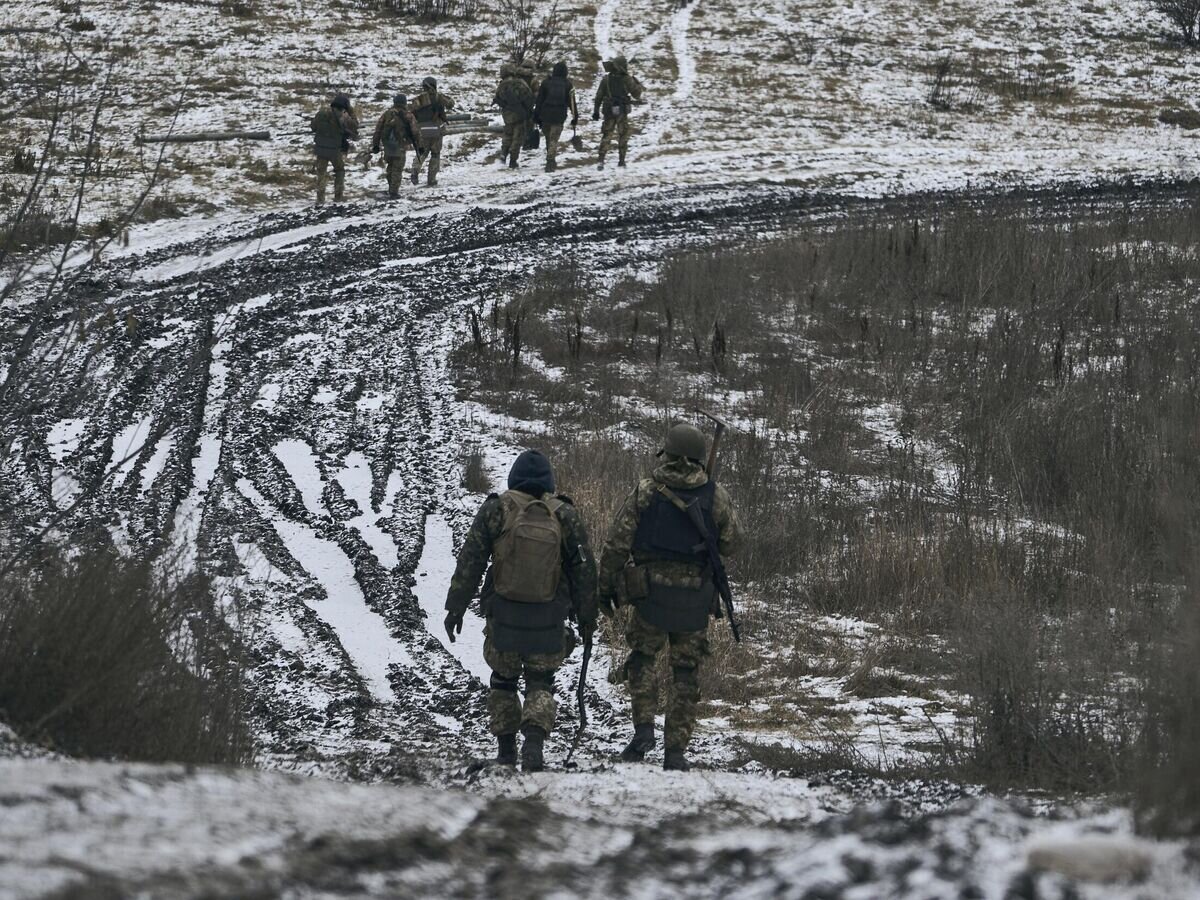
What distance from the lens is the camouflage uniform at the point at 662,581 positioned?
22.0ft

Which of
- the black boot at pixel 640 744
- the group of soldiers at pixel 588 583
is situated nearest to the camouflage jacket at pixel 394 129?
the group of soldiers at pixel 588 583

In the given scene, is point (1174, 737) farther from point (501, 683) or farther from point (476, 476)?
point (476, 476)

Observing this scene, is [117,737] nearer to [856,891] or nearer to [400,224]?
[856,891]

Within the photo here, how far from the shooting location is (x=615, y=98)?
69.4 ft

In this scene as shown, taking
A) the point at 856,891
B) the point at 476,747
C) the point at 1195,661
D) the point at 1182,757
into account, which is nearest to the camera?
the point at 856,891

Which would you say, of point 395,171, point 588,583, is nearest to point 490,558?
point 588,583

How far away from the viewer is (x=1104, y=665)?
644 centimetres

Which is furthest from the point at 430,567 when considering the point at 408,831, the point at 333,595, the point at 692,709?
the point at 408,831

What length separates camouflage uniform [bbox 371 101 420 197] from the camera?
733 inches

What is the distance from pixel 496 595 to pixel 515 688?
490 mm

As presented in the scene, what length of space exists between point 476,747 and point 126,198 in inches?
539

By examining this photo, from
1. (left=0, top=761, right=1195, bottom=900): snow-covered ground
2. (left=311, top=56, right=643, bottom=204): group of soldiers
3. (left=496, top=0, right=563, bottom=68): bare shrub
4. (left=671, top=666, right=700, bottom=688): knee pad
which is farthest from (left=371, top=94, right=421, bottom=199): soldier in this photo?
(left=0, top=761, right=1195, bottom=900): snow-covered ground

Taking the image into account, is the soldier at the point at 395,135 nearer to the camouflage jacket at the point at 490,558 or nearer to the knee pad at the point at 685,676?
the camouflage jacket at the point at 490,558

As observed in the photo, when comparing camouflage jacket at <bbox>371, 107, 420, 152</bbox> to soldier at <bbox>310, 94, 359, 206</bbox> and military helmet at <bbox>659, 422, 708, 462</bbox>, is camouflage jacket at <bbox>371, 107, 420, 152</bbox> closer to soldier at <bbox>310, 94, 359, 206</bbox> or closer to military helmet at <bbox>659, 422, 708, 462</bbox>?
soldier at <bbox>310, 94, 359, 206</bbox>
